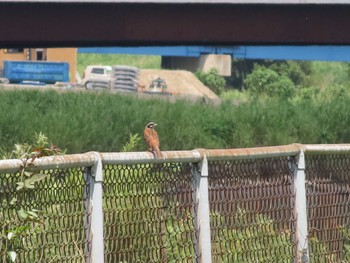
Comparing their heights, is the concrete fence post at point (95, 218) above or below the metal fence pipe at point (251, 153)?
below

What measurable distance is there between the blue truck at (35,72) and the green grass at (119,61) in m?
29.3

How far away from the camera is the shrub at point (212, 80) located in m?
97.3

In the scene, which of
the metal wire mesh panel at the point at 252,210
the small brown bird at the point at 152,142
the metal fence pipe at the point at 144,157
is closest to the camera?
the metal fence pipe at the point at 144,157

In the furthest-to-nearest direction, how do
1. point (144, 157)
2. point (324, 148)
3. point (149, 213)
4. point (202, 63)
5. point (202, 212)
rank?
point (202, 63) → point (324, 148) → point (202, 212) → point (149, 213) → point (144, 157)

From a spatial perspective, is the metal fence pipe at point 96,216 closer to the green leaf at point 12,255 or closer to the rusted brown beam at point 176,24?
the green leaf at point 12,255

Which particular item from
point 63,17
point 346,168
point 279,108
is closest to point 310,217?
point 346,168

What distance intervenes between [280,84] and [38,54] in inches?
914

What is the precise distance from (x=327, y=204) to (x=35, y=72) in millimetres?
82501

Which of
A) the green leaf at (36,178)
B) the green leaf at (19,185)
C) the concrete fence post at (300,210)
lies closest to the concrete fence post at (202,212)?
the concrete fence post at (300,210)

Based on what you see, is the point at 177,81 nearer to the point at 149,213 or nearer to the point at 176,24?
the point at 176,24

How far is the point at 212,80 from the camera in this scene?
9762 centimetres

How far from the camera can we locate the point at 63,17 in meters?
26.5

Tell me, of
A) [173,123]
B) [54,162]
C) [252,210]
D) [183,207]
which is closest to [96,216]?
[54,162]

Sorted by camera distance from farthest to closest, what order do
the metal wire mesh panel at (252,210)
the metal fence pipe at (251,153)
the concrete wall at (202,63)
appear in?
the concrete wall at (202,63) < the metal wire mesh panel at (252,210) < the metal fence pipe at (251,153)
